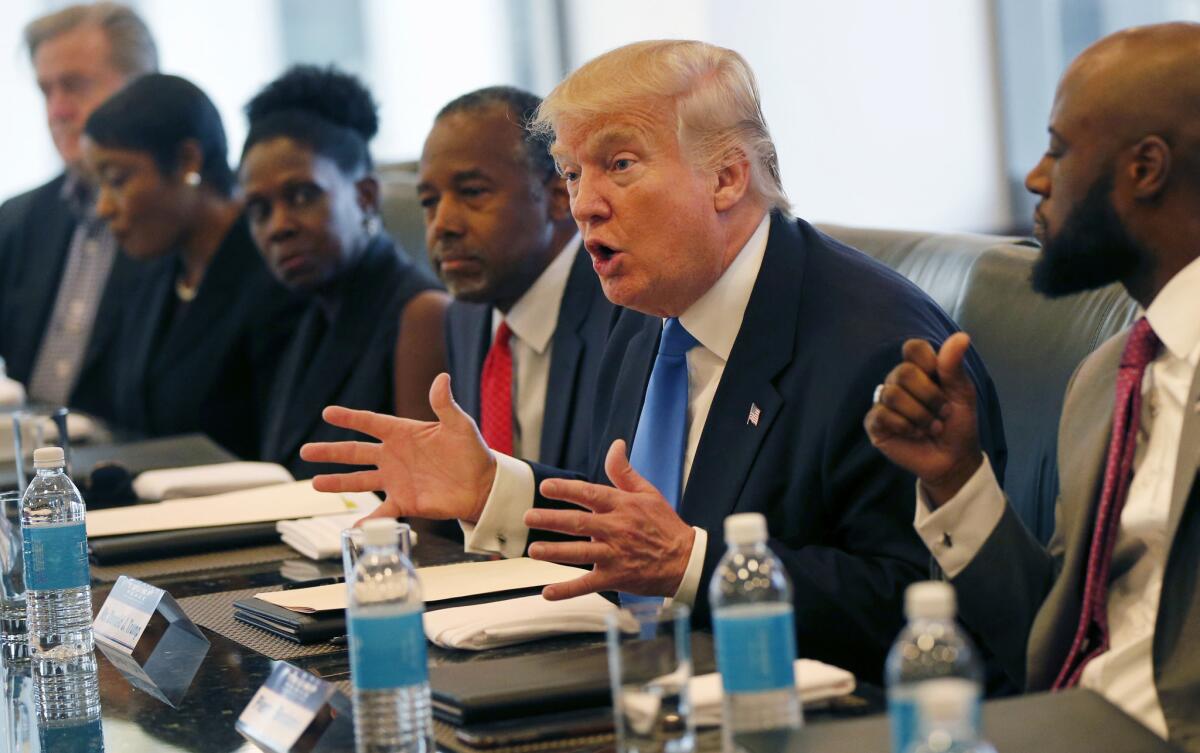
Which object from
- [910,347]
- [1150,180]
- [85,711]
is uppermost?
[1150,180]

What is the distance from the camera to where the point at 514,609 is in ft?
5.95

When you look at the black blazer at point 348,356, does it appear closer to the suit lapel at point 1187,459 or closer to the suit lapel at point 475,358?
the suit lapel at point 475,358

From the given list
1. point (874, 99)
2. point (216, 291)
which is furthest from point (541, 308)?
point (874, 99)

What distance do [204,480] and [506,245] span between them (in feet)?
2.33

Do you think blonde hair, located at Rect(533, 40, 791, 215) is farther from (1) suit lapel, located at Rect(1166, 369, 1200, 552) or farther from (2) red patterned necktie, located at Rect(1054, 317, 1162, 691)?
(1) suit lapel, located at Rect(1166, 369, 1200, 552)

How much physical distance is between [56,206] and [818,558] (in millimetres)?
4210

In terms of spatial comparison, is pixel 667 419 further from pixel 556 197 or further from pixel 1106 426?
pixel 556 197

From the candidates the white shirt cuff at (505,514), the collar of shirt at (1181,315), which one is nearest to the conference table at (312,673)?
the white shirt cuff at (505,514)

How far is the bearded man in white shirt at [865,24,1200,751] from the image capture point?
1617mm

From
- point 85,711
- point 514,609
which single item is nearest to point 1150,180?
point 514,609

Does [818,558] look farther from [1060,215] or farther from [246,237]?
[246,237]

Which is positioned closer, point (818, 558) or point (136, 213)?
point (818, 558)

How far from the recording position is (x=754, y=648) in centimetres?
120

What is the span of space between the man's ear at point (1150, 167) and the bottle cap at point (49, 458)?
127cm
